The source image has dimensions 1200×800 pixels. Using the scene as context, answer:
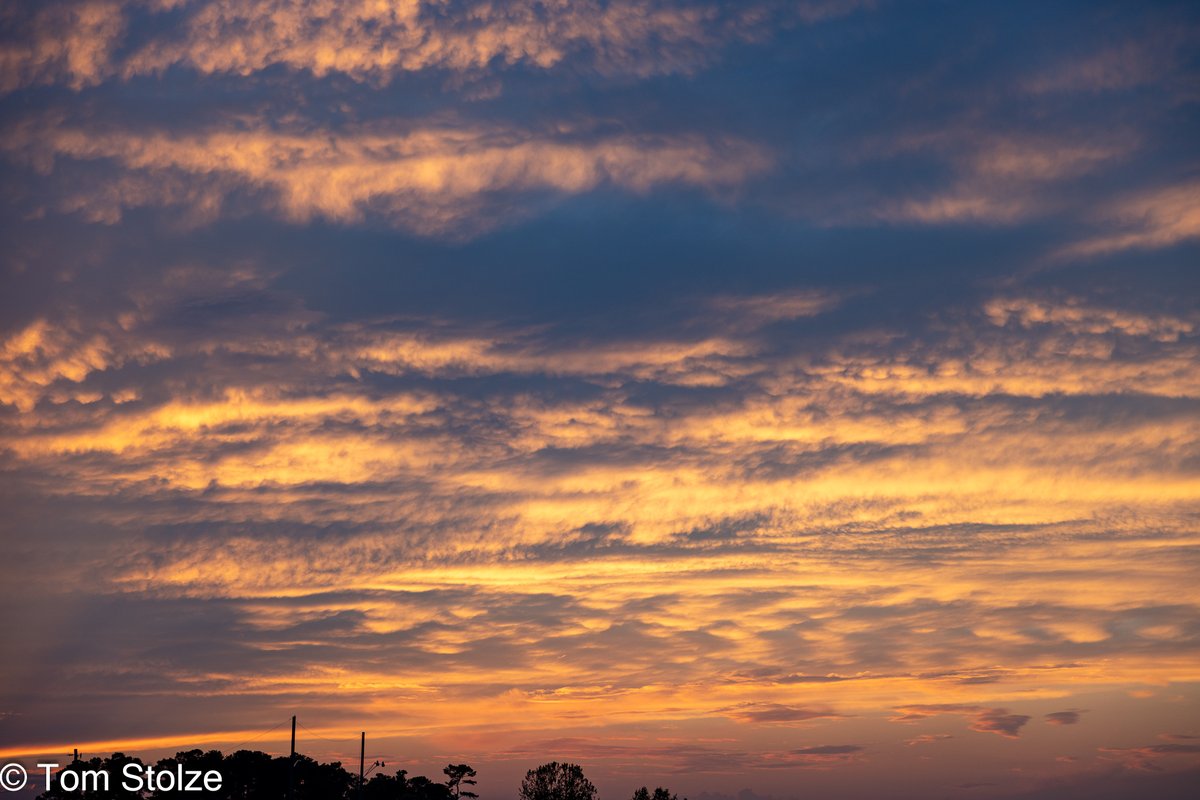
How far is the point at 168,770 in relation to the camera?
154 metres

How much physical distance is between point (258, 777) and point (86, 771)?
27.1 metres

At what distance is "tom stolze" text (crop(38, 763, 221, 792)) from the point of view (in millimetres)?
136500

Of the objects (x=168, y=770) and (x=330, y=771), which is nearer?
(x=168, y=770)

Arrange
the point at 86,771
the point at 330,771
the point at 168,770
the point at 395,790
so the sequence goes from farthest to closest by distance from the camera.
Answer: the point at 395,790, the point at 330,771, the point at 168,770, the point at 86,771

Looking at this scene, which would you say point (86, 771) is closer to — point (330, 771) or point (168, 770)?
point (168, 770)

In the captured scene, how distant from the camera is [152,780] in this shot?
147000 millimetres

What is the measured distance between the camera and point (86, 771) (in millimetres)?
140125

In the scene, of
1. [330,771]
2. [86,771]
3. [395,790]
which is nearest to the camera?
[86,771]

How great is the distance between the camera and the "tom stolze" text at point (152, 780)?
448 ft

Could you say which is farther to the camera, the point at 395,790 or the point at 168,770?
the point at 395,790

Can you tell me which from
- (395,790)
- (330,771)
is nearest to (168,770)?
(330,771)

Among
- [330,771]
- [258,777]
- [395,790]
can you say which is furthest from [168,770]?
[395,790]

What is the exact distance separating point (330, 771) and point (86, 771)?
39594 mm

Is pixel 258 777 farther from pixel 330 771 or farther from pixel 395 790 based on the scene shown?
pixel 395 790
